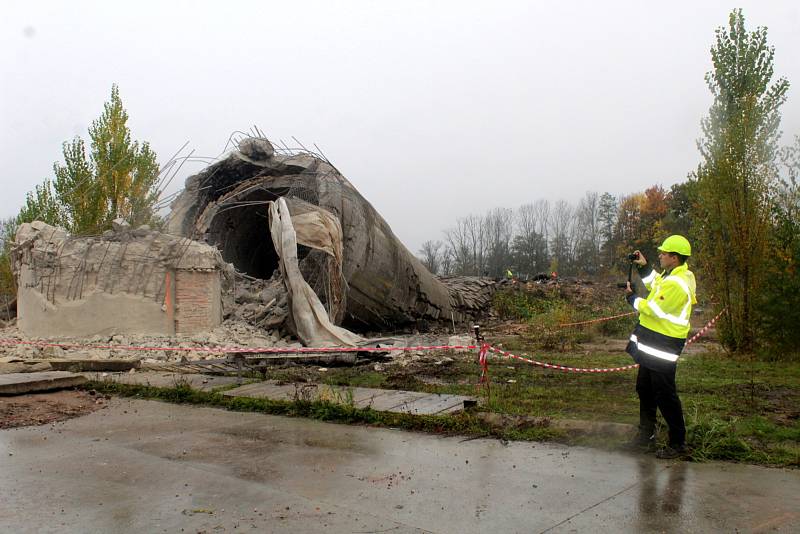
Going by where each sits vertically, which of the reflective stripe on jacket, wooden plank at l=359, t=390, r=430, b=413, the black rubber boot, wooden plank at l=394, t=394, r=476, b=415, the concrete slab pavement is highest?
the reflective stripe on jacket

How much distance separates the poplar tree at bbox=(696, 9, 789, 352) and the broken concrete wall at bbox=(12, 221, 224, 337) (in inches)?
358

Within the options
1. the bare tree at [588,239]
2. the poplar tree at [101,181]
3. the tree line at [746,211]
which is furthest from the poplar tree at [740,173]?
the bare tree at [588,239]

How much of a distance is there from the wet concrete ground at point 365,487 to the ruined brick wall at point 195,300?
5.50 metres

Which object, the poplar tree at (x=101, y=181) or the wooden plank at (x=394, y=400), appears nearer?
the wooden plank at (x=394, y=400)

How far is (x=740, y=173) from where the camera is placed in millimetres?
11336

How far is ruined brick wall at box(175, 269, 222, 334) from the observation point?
11.5m

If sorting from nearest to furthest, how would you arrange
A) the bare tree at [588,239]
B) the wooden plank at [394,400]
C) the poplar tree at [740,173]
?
the wooden plank at [394,400], the poplar tree at [740,173], the bare tree at [588,239]

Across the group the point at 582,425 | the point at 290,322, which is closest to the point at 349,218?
the point at 290,322

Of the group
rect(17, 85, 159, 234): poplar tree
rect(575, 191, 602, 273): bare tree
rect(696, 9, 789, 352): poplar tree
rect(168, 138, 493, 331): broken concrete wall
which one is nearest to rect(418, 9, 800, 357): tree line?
rect(696, 9, 789, 352): poplar tree

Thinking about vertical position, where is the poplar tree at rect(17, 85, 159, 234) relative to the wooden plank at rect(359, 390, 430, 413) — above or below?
above

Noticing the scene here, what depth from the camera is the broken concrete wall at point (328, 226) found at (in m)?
12.7

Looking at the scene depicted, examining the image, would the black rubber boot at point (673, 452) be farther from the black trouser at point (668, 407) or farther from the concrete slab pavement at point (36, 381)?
the concrete slab pavement at point (36, 381)

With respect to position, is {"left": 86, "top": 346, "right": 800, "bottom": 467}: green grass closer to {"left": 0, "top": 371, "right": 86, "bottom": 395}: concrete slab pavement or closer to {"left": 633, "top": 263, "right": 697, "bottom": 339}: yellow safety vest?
{"left": 0, "top": 371, "right": 86, "bottom": 395}: concrete slab pavement

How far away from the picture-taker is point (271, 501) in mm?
4148
